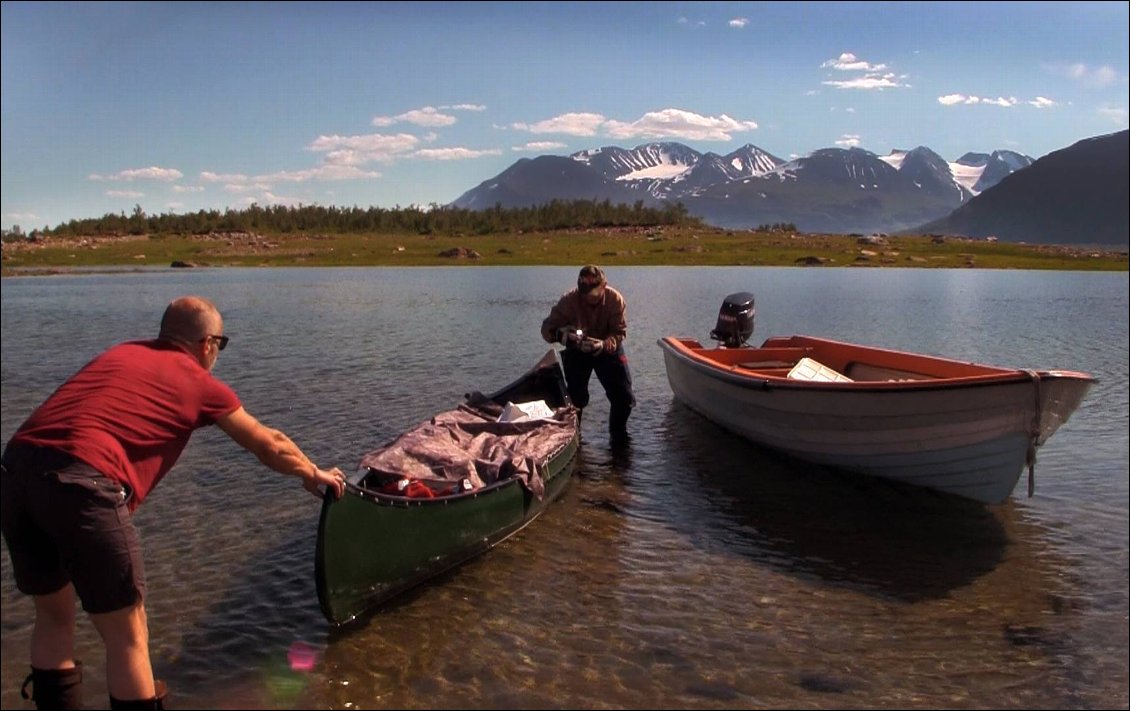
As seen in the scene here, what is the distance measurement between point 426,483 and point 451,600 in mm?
1357

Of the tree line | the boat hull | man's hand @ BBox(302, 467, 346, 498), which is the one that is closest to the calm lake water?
the boat hull

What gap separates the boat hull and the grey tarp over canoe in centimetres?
323

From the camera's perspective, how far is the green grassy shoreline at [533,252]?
7969 centimetres

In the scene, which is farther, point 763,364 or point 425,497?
point 763,364

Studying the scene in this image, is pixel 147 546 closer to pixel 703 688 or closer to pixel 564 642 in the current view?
pixel 564 642

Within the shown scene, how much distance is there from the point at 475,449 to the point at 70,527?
19.6 ft

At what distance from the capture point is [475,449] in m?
10.7

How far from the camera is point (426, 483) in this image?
9305 mm

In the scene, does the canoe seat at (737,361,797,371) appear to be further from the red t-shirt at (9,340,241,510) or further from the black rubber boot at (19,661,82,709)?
the black rubber boot at (19,661,82,709)

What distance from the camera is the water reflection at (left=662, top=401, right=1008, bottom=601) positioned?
9.31 meters

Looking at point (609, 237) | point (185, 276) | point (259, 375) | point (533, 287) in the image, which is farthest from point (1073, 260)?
point (259, 375)

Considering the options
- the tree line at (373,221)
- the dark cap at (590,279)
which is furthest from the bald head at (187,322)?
the tree line at (373,221)

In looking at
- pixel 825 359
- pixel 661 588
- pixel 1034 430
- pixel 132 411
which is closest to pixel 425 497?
pixel 661 588

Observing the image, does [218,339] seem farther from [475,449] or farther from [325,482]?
[475,449]
